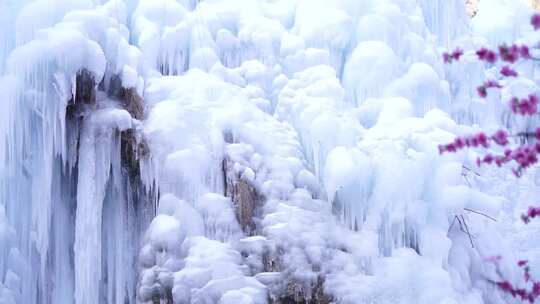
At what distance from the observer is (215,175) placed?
4.57 m

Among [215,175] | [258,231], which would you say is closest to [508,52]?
[258,231]

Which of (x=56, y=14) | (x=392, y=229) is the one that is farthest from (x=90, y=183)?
(x=392, y=229)

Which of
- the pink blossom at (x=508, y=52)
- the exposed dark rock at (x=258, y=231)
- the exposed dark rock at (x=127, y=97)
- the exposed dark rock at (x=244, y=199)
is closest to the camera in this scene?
the pink blossom at (x=508, y=52)

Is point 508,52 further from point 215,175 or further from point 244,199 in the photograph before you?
point 215,175

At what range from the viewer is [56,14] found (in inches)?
182

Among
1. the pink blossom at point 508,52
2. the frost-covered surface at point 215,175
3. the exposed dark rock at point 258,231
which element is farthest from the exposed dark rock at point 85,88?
the pink blossom at point 508,52

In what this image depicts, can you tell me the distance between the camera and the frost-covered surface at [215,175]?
→ 4309mm

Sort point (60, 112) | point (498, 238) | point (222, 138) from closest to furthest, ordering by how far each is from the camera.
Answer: point (60, 112), point (222, 138), point (498, 238)

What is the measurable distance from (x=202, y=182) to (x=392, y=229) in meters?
1.37

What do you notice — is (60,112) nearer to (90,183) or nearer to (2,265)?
(90,183)

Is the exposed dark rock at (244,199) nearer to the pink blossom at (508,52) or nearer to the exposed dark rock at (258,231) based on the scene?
the exposed dark rock at (258,231)

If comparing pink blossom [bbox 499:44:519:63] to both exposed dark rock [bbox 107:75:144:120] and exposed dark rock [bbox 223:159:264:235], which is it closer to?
exposed dark rock [bbox 223:159:264:235]

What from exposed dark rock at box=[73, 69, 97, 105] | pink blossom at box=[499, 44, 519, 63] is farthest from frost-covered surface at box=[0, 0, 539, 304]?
pink blossom at box=[499, 44, 519, 63]

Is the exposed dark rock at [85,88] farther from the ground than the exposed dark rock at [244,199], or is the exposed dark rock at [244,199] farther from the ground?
the exposed dark rock at [85,88]
